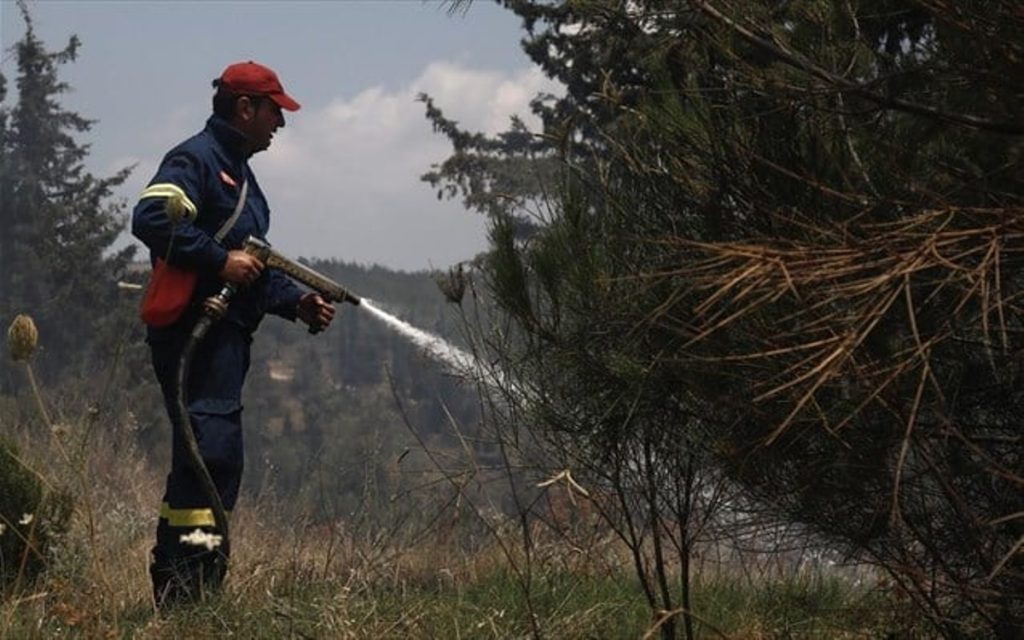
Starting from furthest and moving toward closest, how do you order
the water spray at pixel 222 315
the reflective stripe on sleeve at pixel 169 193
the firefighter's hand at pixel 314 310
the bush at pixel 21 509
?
the bush at pixel 21 509
the firefighter's hand at pixel 314 310
the reflective stripe on sleeve at pixel 169 193
the water spray at pixel 222 315

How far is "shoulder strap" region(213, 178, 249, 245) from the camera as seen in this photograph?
18.6ft

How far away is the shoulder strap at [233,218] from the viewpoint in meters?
5.67

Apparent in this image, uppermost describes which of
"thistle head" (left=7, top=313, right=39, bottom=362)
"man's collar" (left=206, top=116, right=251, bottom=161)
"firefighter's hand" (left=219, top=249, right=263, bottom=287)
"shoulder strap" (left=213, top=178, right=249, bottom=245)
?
"man's collar" (left=206, top=116, right=251, bottom=161)

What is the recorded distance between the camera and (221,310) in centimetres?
550

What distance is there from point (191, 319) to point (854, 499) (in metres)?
2.45

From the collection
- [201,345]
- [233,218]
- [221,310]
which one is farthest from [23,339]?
[233,218]

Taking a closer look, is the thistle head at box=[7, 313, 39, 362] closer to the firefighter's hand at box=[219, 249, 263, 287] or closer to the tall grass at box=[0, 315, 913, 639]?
the tall grass at box=[0, 315, 913, 639]

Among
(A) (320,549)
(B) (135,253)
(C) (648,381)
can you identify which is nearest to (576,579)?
(C) (648,381)

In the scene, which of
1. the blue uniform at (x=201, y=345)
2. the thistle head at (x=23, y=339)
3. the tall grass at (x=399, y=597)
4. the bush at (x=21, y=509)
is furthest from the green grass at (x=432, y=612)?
the thistle head at (x=23, y=339)

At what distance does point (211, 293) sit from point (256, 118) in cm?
66

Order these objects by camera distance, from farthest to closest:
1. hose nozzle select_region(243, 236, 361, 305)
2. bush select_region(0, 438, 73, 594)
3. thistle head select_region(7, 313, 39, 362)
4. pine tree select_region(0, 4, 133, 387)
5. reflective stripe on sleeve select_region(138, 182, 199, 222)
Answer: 1. pine tree select_region(0, 4, 133, 387)
2. bush select_region(0, 438, 73, 594)
3. hose nozzle select_region(243, 236, 361, 305)
4. reflective stripe on sleeve select_region(138, 182, 199, 222)
5. thistle head select_region(7, 313, 39, 362)

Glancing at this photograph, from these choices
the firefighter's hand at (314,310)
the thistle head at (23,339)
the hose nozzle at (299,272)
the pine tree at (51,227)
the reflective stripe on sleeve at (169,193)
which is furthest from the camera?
the pine tree at (51,227)

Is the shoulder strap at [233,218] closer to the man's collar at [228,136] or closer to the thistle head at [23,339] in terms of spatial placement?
the man's collar at [228,136]

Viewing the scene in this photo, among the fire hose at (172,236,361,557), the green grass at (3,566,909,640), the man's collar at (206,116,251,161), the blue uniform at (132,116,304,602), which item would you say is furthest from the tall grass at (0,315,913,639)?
the man's collar at (206,116,251,161)
